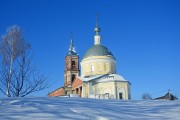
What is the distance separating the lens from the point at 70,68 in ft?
160

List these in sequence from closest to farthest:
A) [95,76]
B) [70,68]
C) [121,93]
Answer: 1. [121,93]
2. [95,76]
3. [70,68]

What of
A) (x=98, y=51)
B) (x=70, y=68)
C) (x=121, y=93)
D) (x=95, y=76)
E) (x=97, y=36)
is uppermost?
(x=97, y=36)

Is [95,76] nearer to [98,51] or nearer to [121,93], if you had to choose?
[98,51]

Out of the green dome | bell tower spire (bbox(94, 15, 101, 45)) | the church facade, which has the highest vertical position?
bell tower spire (bbox(94, 15, 101, 45))

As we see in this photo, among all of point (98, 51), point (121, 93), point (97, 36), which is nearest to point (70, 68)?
point (98, 51)

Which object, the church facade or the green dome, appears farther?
the green dome

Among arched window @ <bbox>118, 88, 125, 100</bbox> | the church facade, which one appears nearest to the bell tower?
the church facade

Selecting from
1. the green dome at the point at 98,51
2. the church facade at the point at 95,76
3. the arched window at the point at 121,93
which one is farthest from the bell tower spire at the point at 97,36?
the arched window at the point at 121,93

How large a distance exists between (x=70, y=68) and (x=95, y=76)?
694 cm

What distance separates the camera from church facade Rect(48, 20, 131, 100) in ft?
A: 134

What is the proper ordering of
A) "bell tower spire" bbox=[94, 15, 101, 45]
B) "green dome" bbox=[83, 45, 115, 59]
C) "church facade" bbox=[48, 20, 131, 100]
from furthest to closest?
1. "bell tower spire" bbox=[94, 15, 101, 45]
2. "green dome" bbox=[83, 45, 115, 59]
3. "church facade" bbox=[48, 20, 131, 100]

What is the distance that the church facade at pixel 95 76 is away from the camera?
41.0 m

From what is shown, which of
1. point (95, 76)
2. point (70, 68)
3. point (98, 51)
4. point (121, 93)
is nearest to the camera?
point (121, 93)

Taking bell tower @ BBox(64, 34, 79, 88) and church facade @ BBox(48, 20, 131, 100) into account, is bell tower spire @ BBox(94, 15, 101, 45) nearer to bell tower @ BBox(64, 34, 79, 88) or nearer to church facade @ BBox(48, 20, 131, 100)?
church facade @ BBox(48, 20, 131, 100)
